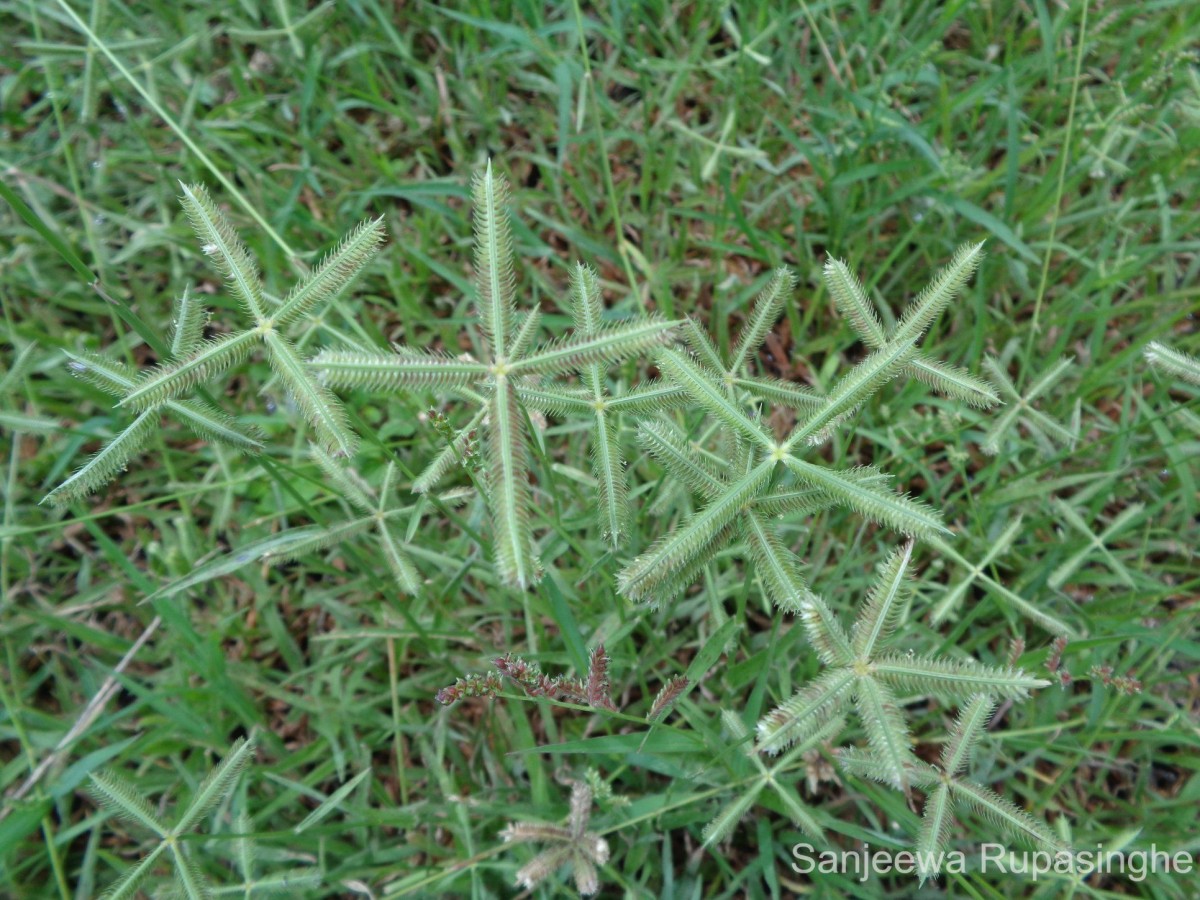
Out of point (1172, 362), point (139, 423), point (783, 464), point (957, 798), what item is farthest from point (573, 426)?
point (1172, 362)

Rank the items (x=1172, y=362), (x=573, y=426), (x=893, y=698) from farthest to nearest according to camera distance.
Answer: (x=573, y=426), (x=1172, y=362), (x=893, y=698)

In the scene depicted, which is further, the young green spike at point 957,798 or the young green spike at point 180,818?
the young green spike at point 180,818

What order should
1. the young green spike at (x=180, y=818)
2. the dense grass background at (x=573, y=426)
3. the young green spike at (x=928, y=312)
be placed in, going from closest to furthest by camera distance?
1. the young green spike at (x=928, y=312)
2. the young green spike at (x=180, y=818)
3. the dense grass background at (x=573, y=426)

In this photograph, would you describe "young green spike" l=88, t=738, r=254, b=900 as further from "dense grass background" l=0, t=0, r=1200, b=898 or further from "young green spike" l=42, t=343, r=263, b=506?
"young green spike" l=42, t=343, r=263, b=506

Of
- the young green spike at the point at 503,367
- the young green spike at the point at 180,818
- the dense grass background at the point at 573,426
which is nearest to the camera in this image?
the young green spike at the point at 503,367

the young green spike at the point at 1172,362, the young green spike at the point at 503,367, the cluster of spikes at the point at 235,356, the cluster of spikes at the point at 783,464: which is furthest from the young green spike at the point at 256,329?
the young green spike at the point at 1172,362

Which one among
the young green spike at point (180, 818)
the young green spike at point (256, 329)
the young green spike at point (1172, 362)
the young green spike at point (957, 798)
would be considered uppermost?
the young green spike at point (256, 329)

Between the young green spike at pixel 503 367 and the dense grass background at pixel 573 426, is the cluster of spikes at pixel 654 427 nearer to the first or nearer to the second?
the young green spike at pixel 503 367

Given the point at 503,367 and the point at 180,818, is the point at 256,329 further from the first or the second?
the point at 180,818

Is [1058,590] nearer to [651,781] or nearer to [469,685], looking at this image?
[651,781]

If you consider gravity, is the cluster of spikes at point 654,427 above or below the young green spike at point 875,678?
above
